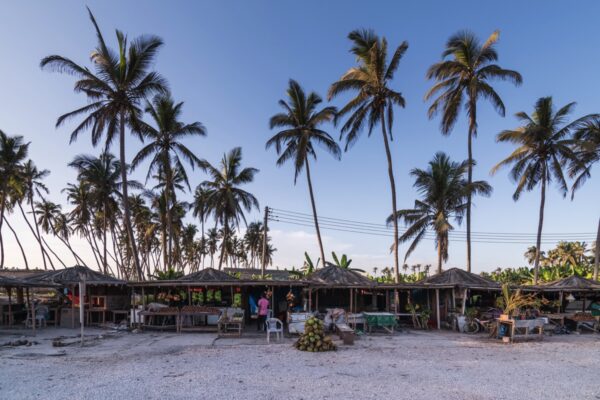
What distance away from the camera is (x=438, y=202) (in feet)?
79.3

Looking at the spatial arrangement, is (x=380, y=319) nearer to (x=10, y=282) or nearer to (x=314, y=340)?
(x=314, y=340)

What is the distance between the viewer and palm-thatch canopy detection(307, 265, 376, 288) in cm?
1653

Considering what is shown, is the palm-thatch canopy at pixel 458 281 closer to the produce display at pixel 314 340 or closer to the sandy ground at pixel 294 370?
the sandy ground at pixel 294 370

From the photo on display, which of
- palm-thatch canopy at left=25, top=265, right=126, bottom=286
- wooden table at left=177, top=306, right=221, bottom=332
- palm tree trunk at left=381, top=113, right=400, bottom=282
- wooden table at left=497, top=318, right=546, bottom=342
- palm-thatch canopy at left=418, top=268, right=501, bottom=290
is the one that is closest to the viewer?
wooden table at left=497, top=318, right=546, bottom=342

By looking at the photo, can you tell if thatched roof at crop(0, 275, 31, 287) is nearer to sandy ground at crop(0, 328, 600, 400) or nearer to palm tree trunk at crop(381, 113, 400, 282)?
sandy ground at crop(0, 328, 600, 400)

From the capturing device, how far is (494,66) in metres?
22.1

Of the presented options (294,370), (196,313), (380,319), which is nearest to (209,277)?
(196,313)

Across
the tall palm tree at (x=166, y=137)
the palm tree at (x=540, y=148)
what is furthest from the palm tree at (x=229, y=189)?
the palm tree at (x=540, y=148)

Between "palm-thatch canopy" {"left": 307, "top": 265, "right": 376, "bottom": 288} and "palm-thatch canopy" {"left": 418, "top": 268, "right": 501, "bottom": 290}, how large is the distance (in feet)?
9.17

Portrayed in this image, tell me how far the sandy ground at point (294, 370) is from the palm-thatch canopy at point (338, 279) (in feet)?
10.4

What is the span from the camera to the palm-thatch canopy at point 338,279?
16.5m

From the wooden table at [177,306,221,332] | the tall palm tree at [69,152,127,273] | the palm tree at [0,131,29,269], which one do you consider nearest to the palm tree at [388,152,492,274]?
the wooden table at [177,306,221,332]

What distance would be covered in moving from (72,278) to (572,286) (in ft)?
75.4

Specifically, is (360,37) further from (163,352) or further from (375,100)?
(163,352)
